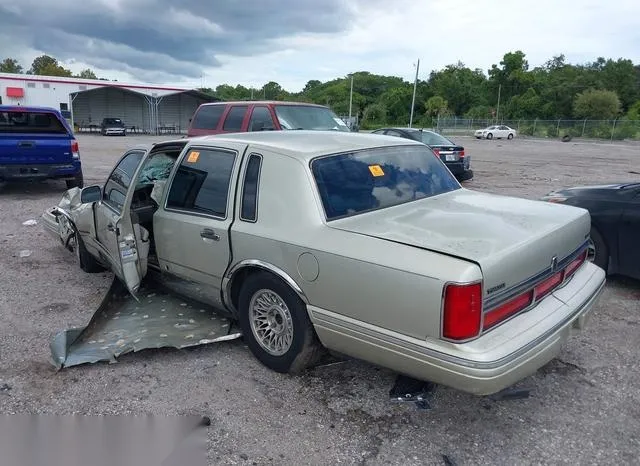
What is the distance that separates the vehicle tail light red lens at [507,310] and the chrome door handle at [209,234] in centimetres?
194

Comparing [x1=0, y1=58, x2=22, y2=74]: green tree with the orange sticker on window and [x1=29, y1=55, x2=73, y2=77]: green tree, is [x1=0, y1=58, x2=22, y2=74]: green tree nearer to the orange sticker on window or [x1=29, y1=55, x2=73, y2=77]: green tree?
[x1=29, y1=55, x2=73, y2=77]: green tree

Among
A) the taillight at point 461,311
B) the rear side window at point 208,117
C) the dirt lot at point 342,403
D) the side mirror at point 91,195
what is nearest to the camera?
the taillight at point 461,311

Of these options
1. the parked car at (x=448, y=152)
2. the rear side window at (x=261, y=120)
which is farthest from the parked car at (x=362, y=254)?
the parked car at (x=448, y=152)

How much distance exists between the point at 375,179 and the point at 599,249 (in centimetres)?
294

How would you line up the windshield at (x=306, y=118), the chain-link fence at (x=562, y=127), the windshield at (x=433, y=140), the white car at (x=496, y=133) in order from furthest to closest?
the white car at (x=496, y=133) < the chain-link fence at (x=562, y=127) < the windshield at (x=433, y=140) < the windshield at (x=306, y=118)

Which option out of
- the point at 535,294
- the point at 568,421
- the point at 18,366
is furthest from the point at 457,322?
the point at 18,366

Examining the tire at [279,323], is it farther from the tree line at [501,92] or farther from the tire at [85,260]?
the tree line at [501,92]

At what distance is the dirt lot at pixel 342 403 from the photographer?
2783 mm

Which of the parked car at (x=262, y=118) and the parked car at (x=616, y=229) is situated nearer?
the parked car at (x=616, y=229)

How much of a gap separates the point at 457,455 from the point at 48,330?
3.38 m

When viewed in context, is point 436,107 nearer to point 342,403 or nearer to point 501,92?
point 501,92

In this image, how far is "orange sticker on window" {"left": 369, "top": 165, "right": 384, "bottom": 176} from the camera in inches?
143

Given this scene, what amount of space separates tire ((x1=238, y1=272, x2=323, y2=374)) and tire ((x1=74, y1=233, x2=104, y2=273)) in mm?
2738

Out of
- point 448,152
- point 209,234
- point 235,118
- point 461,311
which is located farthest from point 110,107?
point 461,311
